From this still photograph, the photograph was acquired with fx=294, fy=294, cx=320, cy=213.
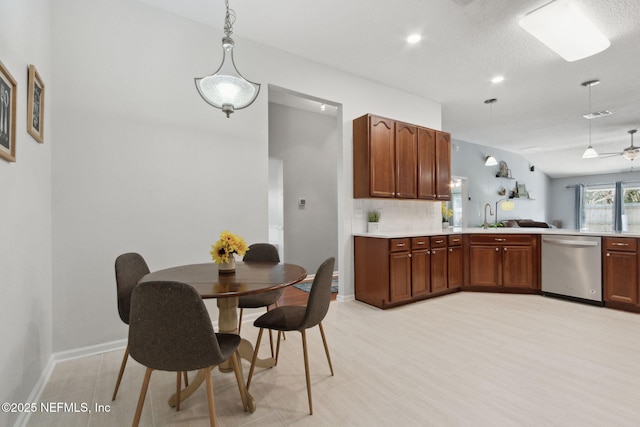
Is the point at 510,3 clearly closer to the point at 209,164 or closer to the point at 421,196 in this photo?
the point at 421,196

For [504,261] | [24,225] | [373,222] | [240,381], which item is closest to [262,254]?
[240,381]

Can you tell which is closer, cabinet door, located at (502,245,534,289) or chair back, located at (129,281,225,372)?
chair back, located at (129,281,225,372)

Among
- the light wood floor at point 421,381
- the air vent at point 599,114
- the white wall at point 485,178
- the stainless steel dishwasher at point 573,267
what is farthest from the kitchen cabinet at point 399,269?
the white wall at point 485,178

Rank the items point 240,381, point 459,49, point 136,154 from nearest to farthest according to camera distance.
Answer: point 240,381
point 136,154
point 459,49

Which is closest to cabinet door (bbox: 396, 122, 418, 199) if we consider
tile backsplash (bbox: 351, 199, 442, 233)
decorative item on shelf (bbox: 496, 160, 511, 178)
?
tile backsplash (bbox: 351, 199, 442, 233)

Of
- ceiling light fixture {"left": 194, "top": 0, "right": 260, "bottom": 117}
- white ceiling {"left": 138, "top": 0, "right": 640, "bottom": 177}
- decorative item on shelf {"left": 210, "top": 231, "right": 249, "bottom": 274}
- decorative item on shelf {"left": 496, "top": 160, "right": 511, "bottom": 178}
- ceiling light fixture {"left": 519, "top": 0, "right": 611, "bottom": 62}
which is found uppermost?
white ceiling {"left": 138, "top": 0, "right": 640, "bottom": 177}

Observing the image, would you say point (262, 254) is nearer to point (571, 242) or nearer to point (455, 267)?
point (455, 267)

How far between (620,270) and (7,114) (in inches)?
227

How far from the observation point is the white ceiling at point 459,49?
2.74m

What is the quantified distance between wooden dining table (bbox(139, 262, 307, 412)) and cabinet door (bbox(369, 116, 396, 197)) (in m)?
2.08

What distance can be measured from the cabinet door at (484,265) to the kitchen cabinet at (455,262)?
16 centimetres

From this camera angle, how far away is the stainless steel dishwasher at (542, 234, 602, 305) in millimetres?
3713

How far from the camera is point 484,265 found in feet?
14.6

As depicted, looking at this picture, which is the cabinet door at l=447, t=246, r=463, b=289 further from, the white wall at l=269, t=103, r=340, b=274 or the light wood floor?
the white wall at l=269, t=103, r=340, b=274
